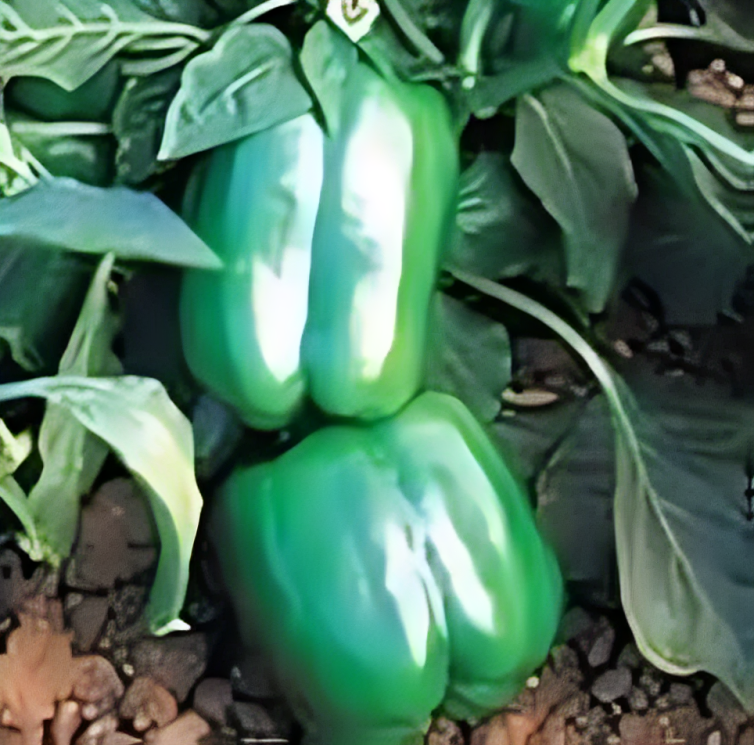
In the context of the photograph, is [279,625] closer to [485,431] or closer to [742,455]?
[485,431]

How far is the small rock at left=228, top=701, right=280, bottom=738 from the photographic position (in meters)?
0.44

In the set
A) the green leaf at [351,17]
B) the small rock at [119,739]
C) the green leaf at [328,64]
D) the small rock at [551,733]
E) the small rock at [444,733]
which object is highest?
the green leaf at [351,17]

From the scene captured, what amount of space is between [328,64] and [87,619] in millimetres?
318

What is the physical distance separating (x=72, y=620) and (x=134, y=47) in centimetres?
31

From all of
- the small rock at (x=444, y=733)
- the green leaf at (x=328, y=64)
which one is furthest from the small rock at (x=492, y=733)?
the green leaf at (x=328, y=64)

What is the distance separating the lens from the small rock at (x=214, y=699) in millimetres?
438

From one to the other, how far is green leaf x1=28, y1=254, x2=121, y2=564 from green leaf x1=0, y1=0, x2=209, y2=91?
0.11 m

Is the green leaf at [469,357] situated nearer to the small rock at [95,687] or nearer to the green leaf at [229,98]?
the green leaf at [229,98]

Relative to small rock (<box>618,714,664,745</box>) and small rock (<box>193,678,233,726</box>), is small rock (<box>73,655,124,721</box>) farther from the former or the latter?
small rock (<box>618,714,664,745</box>)

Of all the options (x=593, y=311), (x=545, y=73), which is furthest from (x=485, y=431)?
(x=545, y=73)

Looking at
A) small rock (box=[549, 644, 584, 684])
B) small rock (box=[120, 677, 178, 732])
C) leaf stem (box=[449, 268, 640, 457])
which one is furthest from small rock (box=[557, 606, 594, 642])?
small rock (box=[120, 677, 178, 732])

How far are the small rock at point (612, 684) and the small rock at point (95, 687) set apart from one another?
0.26 m

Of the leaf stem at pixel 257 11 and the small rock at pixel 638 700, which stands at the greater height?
the leaf stem at pixel 257 11

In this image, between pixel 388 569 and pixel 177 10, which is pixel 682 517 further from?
pixel 177 10
